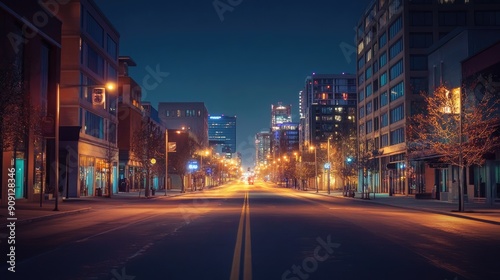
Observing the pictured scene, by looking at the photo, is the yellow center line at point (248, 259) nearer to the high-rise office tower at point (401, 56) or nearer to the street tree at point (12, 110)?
the street tree at point (12, 110)

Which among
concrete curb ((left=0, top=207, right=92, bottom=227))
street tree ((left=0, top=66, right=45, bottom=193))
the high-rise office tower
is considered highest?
the high-rise office tower

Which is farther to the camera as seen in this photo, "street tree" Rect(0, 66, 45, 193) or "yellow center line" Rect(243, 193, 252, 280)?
"street tree" Rect(0, 66, 45, 193)

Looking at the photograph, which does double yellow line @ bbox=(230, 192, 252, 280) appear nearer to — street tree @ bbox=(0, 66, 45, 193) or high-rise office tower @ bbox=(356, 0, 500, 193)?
street tree @ bbox=(0, 66, 45, 193)

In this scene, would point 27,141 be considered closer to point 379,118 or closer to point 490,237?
point 490,237

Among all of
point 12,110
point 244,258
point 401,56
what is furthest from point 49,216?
point 401,56

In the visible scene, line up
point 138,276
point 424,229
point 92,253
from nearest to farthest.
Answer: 1. point 138,276
2. point 92,253
3. point 424,229

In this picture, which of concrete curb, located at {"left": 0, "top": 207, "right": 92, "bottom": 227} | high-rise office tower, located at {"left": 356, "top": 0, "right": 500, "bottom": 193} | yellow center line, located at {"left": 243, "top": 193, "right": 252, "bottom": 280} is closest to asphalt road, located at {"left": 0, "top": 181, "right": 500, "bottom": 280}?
yellow center line, located at {"left": 243, "top": 193, "right": 252, "bottom": 280}

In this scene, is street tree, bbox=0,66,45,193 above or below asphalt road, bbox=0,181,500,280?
above

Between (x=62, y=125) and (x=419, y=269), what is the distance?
1872 inches

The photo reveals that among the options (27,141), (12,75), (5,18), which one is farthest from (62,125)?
(12,75)

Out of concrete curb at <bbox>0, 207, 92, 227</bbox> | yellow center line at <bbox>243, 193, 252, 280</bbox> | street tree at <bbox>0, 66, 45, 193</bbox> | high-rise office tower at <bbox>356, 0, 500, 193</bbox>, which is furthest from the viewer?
high-rise office tower at <bbox>356, 0, 500, 193</bbox>

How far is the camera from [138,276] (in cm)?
1085

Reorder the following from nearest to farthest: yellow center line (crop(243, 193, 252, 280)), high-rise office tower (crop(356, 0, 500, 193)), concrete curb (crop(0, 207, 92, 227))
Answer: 1. yellow center line (crop(243, 193, 252, 280))
2. concrete curb (crop(0, 207, 92, 227))
3. high-rise office tower (crop(356, 0, 500, 193))

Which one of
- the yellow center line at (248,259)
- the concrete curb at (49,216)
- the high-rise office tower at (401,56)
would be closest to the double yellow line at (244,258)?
the yellow center line at (248,259)
